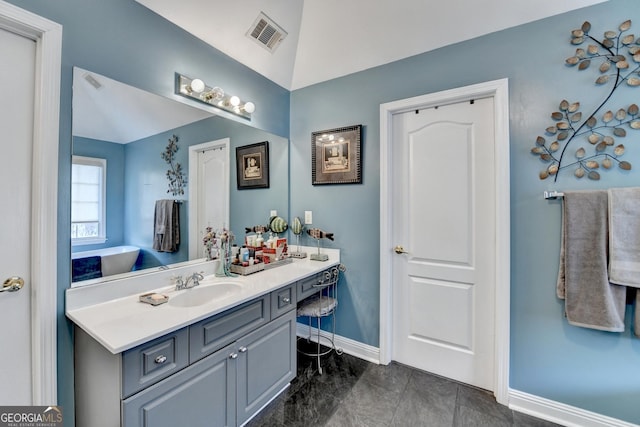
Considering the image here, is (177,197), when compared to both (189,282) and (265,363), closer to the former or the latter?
(189,282)

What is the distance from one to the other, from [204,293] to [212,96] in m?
1.38

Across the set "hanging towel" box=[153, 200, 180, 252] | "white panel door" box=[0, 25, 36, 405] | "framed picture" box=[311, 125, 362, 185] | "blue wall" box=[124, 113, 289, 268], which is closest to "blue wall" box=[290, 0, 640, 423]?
"framed picture" box=[311, 125, 362, 185]

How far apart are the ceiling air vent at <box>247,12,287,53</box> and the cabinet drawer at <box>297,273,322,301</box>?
193 centimetres

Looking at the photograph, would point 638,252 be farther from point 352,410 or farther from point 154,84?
point 154,84

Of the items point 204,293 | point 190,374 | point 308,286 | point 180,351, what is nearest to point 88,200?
point 204,293

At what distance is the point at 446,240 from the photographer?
2078 mm

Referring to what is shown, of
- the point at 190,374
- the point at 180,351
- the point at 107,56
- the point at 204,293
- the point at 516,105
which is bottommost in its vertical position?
the point at 190,374

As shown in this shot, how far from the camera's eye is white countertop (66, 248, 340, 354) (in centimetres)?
111

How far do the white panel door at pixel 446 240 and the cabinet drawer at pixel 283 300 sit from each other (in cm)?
91

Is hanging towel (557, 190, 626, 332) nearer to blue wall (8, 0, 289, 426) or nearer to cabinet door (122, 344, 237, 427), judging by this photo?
cabinet door (122, 344, 237, 427)

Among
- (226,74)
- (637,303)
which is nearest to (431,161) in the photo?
(637,303)

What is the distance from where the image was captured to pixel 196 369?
4.27 feet

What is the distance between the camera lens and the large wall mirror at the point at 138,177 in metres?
1.41

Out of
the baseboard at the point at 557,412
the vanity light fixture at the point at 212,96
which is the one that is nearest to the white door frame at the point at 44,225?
the vanity light fixture at the point at 212,96
